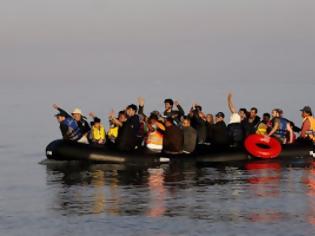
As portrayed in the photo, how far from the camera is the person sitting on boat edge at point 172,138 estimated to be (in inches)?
1106

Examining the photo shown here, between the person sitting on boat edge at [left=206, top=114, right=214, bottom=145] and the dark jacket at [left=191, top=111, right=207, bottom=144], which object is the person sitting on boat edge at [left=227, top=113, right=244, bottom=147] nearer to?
the person sitting on boat edge at [left=206, top=114, right=214, bottom=145]

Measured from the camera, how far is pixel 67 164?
2895 cm

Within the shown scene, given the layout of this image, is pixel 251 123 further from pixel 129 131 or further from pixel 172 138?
pixel 129 131

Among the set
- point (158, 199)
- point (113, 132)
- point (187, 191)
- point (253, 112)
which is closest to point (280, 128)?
point (253, 112)

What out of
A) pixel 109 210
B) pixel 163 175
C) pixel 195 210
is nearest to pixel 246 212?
pixel 195 210

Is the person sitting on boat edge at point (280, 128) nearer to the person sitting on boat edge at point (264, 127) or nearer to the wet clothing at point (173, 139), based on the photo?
the person sitting on boat edge at point (264, 127)

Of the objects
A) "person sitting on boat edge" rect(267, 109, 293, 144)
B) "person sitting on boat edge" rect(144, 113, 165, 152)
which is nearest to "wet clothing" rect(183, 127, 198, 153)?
"person sitting on boat edge" rect(144, 113, 165, 152)

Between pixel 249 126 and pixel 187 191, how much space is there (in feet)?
25.8

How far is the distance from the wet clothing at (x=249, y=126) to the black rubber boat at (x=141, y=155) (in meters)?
1.43

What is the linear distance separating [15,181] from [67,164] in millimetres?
2974

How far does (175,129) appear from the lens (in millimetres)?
28062

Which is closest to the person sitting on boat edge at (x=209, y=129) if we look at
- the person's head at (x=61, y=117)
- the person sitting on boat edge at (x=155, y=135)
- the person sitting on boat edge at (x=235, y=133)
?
the person sitting on boat edge at (x=235, y=133)

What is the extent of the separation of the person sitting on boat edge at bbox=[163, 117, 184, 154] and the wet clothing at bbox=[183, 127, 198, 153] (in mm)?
157

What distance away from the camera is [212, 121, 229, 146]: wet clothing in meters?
29.7
